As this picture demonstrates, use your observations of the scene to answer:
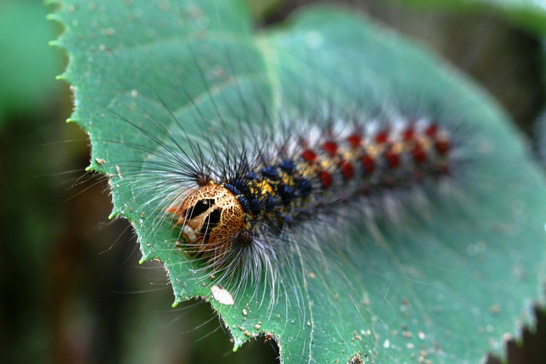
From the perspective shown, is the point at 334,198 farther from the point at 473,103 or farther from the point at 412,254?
the point at 473,103

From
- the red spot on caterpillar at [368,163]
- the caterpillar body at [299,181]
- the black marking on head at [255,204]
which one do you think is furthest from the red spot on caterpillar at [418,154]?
the black marking on head at [255,204]

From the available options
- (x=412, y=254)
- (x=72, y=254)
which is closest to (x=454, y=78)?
(x=412, y=254)

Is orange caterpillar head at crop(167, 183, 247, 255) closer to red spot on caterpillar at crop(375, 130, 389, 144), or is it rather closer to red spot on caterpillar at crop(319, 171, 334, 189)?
red spot on caterpillar at crop(319, 171, 334, 189)

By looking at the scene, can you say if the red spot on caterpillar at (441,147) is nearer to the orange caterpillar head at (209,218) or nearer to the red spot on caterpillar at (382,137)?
Result: the red spot on caterpillar at (382,137)

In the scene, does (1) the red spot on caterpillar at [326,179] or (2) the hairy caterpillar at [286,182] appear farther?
(1) the red spot on caterpillar at [326,179]

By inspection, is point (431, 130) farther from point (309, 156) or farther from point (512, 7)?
point (512, 7)
